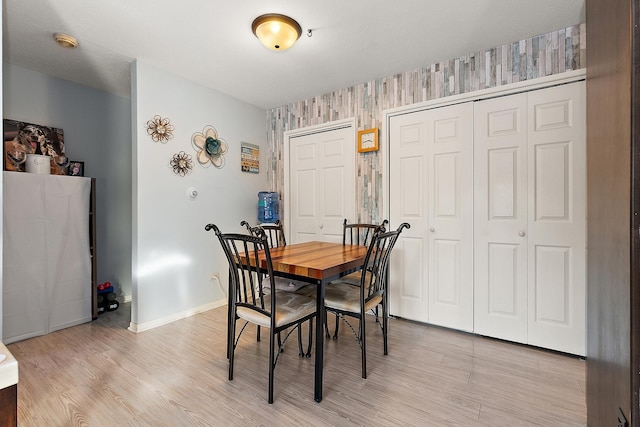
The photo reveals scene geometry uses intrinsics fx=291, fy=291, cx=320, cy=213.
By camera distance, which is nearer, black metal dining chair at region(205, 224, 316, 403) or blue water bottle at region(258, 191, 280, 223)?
black metal dining chair at region(205, 224, 316, 403)

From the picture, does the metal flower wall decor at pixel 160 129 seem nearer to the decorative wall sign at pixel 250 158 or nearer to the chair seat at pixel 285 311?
the decorative wall sign at pixel 250 158

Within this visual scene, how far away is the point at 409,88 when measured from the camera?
115 inches

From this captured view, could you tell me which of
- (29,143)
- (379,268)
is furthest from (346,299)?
(29,143)

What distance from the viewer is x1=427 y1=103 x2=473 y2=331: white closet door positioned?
2.64m

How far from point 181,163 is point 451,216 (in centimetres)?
276

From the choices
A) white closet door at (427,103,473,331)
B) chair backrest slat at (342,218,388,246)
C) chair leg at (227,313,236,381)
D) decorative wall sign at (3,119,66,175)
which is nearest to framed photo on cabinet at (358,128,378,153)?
white closet door at (427,103,473,331)

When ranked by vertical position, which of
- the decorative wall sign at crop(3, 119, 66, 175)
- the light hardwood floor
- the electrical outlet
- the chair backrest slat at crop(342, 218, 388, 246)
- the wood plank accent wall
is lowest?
the light hardwood floor

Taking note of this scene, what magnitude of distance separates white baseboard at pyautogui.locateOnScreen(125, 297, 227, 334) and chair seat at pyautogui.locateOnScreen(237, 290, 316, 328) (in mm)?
1399

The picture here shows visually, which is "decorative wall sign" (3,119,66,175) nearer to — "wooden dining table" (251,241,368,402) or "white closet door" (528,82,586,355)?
"wooden dining table" (251,241,368,402)

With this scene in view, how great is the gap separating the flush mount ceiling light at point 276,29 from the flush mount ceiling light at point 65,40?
4.95 ft

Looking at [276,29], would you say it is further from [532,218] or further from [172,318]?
[172,318]

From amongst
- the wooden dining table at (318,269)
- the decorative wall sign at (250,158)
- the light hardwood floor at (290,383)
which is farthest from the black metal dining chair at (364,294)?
the decorative wall sign at (250,158)

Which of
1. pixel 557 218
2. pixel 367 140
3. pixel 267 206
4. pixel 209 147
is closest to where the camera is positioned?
pixel 557 218

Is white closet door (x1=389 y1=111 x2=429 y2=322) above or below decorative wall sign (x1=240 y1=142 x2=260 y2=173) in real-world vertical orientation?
below
